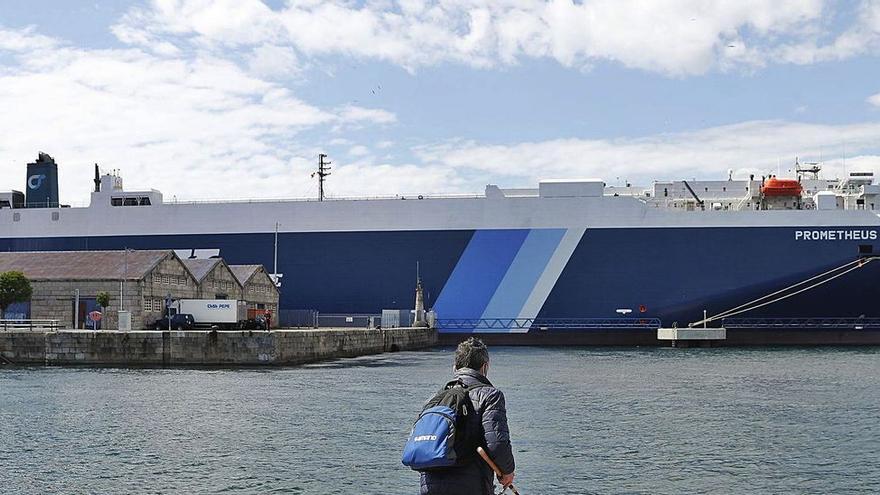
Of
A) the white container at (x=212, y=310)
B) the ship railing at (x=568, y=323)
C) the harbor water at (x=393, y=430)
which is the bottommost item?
the harbor water at (x=393, y=430)

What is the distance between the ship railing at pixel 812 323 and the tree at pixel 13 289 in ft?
86.3

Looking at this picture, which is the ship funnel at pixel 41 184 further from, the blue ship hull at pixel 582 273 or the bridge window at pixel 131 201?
the blue ship hull at pixel 582 273

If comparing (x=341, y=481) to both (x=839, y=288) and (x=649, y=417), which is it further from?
(x=839, y=288)

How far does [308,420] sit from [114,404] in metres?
4.40

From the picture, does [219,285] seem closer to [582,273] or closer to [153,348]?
[153,348]

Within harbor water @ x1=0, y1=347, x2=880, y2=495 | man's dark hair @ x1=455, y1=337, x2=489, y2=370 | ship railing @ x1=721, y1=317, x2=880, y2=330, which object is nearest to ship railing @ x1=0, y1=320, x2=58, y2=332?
harbor water @ x1=0, y1=347, x2=880, y2=495

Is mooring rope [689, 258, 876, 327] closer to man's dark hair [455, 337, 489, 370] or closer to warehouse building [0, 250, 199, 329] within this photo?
warehouse building [0, 250, 199, 329]

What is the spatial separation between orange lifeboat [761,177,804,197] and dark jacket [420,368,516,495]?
124 feet

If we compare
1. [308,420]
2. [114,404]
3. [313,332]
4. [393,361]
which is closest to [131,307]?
[313,332]

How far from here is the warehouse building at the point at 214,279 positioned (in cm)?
3659

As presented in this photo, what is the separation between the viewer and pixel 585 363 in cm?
2886

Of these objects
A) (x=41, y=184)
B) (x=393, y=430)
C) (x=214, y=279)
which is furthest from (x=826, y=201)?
(x=41, y=184)

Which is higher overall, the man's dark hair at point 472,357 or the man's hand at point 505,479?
the man's dark hair at point 472,357

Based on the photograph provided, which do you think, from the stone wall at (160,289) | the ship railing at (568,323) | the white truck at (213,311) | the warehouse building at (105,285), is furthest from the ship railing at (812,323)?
the warehouse building at (105,285)
